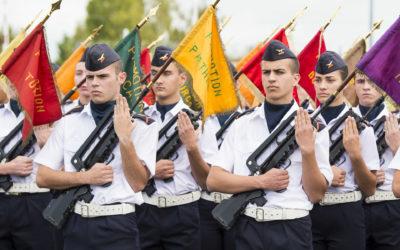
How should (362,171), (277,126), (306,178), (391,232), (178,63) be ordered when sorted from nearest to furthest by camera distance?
(306,178) → (277,126) → (178,63) → (362,171) → (391,232)

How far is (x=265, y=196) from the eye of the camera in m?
4.64

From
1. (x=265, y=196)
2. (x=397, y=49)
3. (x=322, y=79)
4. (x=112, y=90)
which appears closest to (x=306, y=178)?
(x=265, y=196)

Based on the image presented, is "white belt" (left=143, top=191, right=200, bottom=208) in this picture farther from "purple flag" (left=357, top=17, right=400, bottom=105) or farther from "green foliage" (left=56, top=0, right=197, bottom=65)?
"green foliage" (left=56, top=0, right=197, bottom=65)

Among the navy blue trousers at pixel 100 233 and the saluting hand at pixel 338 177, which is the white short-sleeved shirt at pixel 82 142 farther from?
the saluting hand at pixel 338 177

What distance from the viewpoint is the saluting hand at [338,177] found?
18.9ft

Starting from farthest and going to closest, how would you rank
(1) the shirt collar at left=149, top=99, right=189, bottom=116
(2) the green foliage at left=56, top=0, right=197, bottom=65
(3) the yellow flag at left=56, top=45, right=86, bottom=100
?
(2) the green foliage at left=56, top=0, right=197, bottom=65 → (3) the yellow flag at left=56, top=45, right=86, bottom=100 → (1) the shirt collar at left=149, top=99, right=189, bottom=116

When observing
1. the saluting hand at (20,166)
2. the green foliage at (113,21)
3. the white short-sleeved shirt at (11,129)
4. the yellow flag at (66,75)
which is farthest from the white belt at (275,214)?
the green foliage at (113,21)

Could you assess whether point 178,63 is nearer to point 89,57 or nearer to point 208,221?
point 89,57

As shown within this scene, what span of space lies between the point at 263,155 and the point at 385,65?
125cm

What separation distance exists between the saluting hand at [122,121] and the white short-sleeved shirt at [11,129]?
6.66ft

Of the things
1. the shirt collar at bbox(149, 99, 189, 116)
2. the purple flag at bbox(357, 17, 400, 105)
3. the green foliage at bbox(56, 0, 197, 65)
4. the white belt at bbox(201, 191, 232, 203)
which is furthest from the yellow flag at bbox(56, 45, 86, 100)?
the green foliage at bbox(56, 0, 197, 65)

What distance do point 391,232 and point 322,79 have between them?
178 cm

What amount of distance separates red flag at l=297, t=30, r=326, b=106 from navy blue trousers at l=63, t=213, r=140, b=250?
3.66 metres

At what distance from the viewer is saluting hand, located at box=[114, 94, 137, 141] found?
4.60 metres
